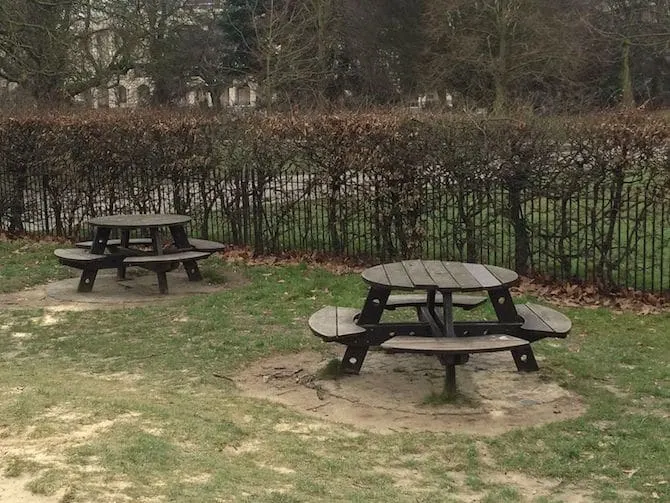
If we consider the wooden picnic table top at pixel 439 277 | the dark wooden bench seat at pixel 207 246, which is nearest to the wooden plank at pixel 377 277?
the wooden picnic table top at pixel 439 277

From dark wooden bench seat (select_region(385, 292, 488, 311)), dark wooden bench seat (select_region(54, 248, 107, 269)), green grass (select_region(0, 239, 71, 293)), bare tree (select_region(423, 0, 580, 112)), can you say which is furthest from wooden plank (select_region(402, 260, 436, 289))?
bare tree (select_region(423, 0, 580, 112))

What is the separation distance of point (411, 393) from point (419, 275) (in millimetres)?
825

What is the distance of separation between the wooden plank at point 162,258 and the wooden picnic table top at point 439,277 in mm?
3368

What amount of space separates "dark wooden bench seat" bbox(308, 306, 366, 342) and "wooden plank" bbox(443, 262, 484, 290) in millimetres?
750

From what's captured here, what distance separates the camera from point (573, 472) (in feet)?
14.3

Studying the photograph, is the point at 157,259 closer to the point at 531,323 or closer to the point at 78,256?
the point at 78,256

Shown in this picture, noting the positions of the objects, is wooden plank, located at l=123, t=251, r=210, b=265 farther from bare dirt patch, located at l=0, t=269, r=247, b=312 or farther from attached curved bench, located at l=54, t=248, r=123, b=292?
bare dirt patch, located at l=0, t=269, r=247, b=312

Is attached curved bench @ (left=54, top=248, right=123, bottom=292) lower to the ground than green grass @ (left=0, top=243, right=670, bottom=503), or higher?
higher

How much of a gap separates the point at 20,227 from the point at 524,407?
32.7 feet

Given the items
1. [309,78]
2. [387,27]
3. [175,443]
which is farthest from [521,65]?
[175,443]

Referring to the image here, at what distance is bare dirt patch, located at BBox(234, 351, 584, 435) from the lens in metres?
5.18

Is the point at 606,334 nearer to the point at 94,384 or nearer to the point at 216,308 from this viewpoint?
the point at 216,308

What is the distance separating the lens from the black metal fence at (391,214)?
888cm

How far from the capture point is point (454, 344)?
531cm
